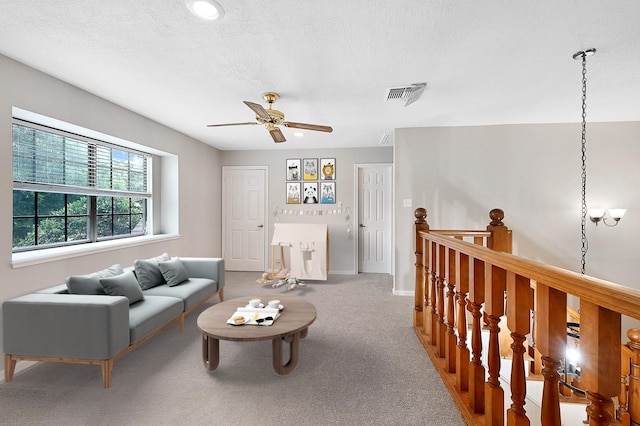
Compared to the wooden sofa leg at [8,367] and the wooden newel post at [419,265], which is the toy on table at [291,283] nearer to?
the wooden newel post at [419,265]

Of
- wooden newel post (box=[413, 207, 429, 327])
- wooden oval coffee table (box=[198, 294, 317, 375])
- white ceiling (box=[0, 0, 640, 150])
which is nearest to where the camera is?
white ceiling (box=[0, 0, 640, 150])

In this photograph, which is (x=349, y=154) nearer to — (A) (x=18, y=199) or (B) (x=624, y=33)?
(B) (x=624, y=33)

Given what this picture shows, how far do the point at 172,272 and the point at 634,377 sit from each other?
142 inches

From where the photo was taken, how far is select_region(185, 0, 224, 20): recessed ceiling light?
1.63 meters

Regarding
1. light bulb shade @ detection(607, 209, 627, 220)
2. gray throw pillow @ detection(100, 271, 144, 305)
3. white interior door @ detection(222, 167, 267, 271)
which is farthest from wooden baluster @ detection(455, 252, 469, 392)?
white interior door @ detection(222, 167, 267, 271)

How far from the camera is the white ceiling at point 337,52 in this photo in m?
1.73

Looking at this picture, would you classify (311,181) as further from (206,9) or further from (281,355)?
(206,9)

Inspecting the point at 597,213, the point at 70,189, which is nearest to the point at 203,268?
Result: the point at 70,189

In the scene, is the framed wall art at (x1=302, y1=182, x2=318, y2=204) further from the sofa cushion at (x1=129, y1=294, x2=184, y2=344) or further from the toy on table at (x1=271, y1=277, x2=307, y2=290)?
the sofa cushion at (x1=129, y1=294, x2=184, y2=344)

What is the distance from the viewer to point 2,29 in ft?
6.19

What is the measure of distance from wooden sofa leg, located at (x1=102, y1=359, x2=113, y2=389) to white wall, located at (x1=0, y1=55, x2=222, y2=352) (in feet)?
3.13

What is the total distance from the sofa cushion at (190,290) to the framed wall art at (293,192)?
2428mm

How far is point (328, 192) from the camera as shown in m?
5.56

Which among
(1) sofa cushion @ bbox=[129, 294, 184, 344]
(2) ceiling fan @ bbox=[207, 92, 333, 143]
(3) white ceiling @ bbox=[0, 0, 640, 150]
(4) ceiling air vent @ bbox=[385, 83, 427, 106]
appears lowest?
(1) sofa cushion @ bbox=[129, 294, 184, 344]
